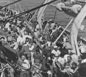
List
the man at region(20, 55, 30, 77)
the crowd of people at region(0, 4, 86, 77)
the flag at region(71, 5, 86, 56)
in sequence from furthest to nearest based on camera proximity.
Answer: the man at region(20, 55, 30, 77) → the crowd of people at region(0, 4, 86, 77) → the flag at region(71, 5, 86, 56)

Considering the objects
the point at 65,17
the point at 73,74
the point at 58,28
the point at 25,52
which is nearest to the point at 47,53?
the point at 25,52

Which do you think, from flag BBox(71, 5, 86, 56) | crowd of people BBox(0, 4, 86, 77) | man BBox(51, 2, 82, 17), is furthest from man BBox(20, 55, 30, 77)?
man BBox(51, 2, 82, 17)

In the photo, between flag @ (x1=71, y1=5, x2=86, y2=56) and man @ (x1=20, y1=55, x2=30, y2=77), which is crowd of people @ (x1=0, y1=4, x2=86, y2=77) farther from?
flag @ (x1=71, y1=5, x2=86, y2=56)

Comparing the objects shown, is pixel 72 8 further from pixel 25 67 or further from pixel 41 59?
pixel 25 67

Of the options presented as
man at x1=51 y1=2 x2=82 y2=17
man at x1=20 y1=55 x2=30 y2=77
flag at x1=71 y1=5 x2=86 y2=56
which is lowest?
man at x1=20 y1=55 x2=30 y2=77

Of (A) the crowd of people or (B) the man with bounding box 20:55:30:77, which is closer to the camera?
(A) the crowd of people

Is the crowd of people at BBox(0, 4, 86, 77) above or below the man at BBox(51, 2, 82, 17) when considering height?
below

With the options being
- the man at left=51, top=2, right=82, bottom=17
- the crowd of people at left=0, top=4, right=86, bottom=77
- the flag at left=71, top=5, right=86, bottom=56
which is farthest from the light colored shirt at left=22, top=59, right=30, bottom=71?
the man at left=51, top=2, right=82, bottom=17

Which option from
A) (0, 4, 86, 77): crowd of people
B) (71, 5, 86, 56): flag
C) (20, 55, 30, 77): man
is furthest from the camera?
(20, 55, 30, 77): man

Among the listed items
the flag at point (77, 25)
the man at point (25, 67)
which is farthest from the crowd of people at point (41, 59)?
the flag at point (77, 25)

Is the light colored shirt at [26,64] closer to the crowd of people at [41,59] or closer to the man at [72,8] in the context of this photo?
the crowd of people at [41,59]

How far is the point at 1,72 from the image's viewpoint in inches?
247

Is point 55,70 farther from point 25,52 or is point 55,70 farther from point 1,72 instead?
point 1,72

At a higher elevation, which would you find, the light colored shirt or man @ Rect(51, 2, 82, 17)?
man @ Rect(51, 2, 82, 17)
